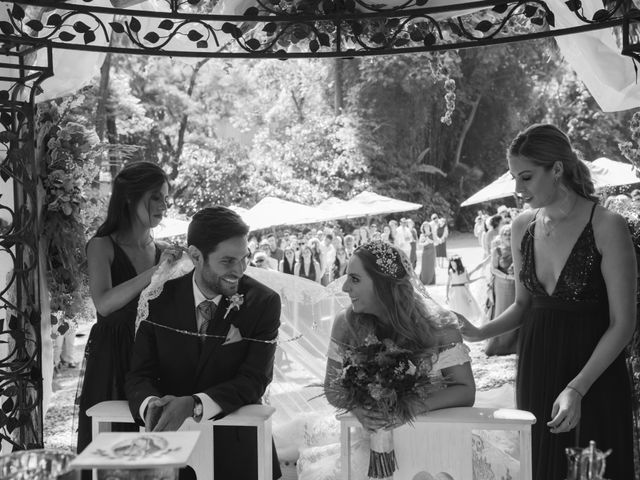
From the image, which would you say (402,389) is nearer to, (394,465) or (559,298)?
(394,465)

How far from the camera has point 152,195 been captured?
154 inches

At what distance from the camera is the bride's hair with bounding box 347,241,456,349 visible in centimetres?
331

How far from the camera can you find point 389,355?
278cm

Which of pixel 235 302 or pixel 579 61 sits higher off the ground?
pixel 579 61

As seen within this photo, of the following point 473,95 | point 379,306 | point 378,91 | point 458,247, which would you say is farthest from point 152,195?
point 473,95

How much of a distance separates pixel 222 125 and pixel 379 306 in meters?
36.6

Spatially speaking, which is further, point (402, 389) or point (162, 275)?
point (162, 275)

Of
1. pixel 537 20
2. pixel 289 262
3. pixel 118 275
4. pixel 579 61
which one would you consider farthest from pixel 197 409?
pixel 289 262

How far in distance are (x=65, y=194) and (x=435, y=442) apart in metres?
2.64

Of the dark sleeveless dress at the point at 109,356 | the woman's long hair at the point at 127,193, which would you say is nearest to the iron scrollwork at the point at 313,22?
the woman's long hair at the point at 127,193

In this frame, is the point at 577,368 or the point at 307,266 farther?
the point at 307,266

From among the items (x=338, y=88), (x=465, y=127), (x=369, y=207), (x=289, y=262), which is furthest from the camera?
(x=465, y=127)

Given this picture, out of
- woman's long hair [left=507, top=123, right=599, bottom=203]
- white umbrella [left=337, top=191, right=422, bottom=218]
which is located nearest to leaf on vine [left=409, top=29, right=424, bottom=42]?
woman's long hair [left=507, top=123, right=599, bottom=203]

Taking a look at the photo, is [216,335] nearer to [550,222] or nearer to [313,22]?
[550,222]
